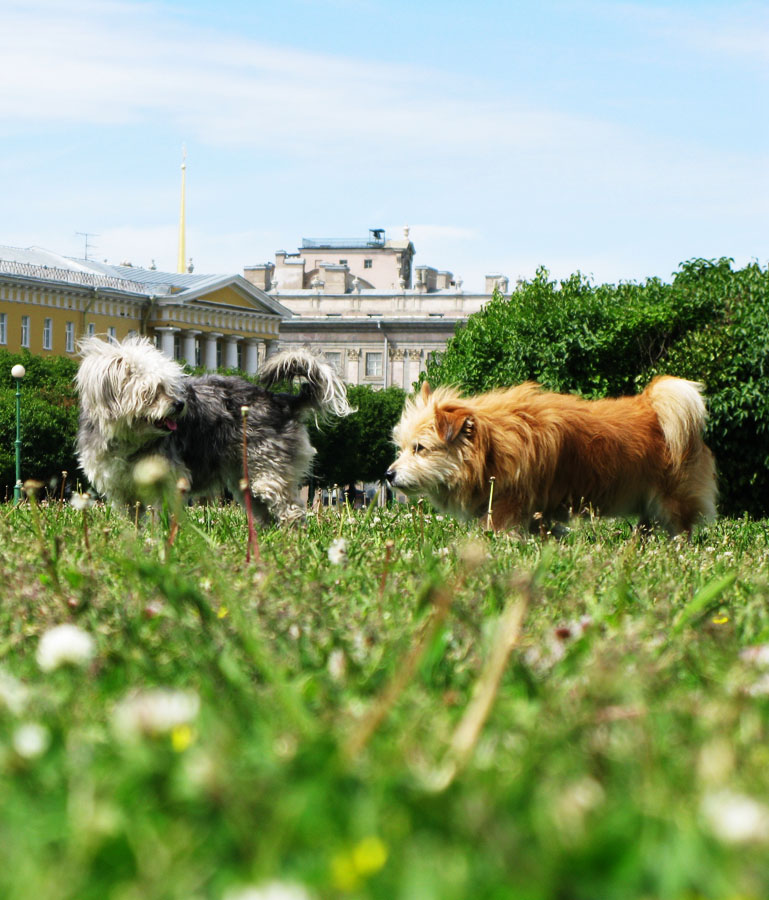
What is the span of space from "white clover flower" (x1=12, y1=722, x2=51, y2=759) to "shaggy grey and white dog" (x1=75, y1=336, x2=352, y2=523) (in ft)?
18.1

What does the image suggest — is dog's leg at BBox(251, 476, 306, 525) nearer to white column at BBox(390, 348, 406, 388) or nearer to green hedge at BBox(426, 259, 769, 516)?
green hedge at BBox(426, 259, 769, 516)

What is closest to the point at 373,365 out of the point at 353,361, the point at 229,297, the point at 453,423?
the point at 353,361

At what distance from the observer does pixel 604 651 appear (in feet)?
7.23

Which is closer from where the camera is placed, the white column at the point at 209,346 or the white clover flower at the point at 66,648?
the white clover flower at the point at 66,648

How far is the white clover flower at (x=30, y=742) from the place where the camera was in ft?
4.92

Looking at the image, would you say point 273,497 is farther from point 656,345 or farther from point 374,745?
point 656,345

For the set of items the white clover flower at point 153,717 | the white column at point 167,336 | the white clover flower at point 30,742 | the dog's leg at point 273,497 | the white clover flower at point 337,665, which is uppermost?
the white column at point 167,336

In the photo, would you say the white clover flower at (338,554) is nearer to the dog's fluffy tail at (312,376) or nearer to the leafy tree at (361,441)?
the dog's fluffy tail at (312,376)

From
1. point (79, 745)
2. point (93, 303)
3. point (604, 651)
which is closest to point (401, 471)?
point (604, 651)

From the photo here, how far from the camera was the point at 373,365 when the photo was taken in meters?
93.8

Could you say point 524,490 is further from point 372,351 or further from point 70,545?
point 372,351

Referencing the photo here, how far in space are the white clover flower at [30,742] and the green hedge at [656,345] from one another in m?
15.4

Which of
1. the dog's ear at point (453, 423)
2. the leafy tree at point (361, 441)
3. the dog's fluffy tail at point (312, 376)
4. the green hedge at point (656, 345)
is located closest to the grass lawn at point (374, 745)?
the dog's ear at point (453, 423)

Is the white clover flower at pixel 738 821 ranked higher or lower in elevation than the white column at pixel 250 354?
lower
